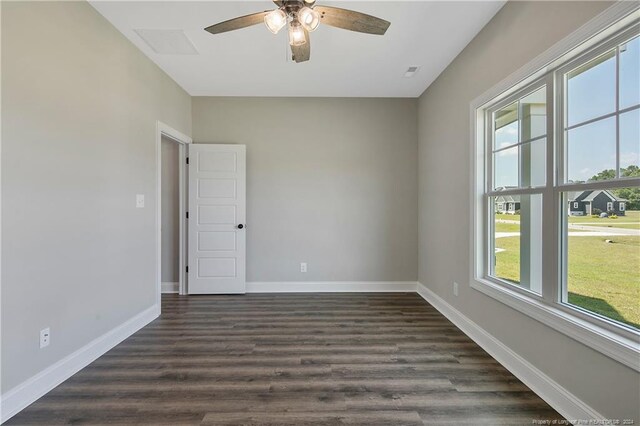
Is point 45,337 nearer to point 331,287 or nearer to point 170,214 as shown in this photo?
point 170,214

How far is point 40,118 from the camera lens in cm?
179

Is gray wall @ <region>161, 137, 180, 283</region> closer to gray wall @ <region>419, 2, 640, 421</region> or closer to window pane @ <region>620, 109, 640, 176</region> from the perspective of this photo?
gray wall @ <region>419, 2, 640, 421</region>

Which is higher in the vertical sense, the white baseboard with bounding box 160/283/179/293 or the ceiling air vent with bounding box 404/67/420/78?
the ceiling air vent with bounding box 404/67/420/78

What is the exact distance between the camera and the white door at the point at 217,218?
3.85 meters

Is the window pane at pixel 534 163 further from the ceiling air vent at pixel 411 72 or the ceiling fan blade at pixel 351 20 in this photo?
the ceiling air vent at pixel 411 72

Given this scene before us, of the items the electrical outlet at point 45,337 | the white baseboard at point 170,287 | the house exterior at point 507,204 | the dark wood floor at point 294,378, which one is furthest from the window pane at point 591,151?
the white baseboard at point 170,287

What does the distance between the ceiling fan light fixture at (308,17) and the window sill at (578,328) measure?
7.59 feet

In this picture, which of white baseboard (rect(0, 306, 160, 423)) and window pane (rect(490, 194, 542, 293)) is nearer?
white baseboard (rect(0, 306, 160, 423))

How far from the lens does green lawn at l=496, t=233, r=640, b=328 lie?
4.66 ft

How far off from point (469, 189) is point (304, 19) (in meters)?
2.06

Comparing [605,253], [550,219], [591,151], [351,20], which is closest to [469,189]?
[550,219]

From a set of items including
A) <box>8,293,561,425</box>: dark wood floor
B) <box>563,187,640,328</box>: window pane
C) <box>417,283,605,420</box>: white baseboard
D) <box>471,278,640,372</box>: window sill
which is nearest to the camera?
<box>471,278,640,372</box>: window sill

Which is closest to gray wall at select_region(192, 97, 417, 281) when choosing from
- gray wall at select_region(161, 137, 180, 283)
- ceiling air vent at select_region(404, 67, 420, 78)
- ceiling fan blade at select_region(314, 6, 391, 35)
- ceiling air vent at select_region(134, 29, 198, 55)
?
gray wall at select_region(161, 137, 180, 283)

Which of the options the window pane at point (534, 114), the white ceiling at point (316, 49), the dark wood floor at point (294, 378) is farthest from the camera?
the white ceiling at point (316, 49)
